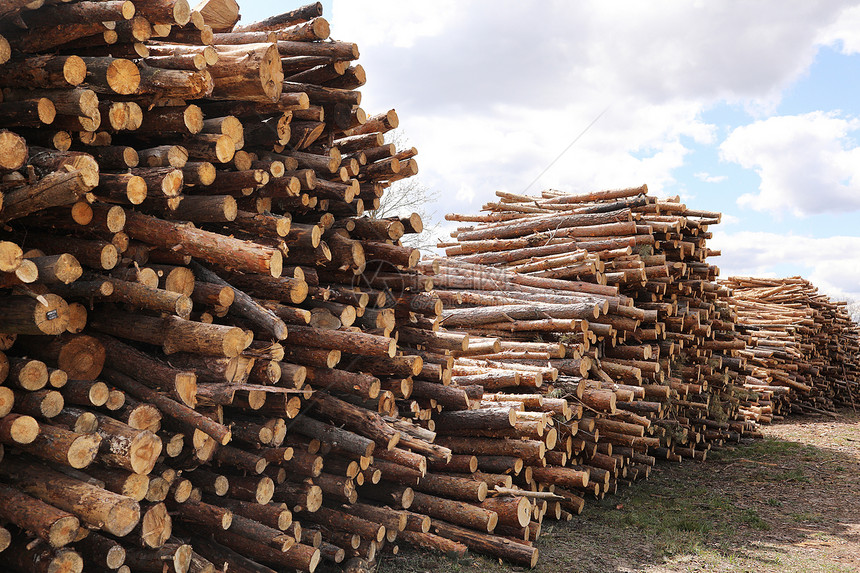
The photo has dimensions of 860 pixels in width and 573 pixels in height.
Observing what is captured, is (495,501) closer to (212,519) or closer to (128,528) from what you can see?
(212,519)

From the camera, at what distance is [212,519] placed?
4.48m

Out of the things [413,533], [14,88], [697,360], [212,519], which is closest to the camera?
[14,88]

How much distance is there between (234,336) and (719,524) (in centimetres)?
693

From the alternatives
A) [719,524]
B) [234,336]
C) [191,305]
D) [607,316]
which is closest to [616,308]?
[607,316]

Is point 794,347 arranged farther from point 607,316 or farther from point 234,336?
point 234,336

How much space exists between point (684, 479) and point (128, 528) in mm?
9291

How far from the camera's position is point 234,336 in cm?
409

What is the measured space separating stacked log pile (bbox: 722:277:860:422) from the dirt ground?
158 inches

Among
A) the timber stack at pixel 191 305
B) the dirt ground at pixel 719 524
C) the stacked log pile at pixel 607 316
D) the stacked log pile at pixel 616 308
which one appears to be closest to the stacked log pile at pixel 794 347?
the stacked log pile at pixel 607 316

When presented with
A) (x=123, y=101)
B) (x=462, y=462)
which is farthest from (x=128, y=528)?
(x=462, y=462)

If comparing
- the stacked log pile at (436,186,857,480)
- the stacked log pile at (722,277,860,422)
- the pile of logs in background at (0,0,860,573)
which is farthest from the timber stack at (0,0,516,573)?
the stacked log pile at (722,277,860,422)

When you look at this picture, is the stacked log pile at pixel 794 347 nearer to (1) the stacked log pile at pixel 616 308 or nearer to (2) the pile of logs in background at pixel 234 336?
(1) the stacked log pile at pixel 616 308

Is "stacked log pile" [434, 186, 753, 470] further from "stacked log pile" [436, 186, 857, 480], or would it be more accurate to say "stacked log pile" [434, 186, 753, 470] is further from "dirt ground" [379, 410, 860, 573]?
"dirt ground" [379, 410, 860, 573]

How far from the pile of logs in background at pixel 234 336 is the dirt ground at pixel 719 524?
1.31ft
